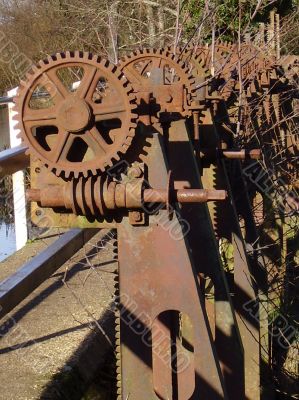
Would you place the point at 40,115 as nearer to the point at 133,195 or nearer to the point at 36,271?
the point at 133,195

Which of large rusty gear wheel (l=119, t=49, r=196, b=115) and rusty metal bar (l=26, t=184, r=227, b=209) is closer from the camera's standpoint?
→ rusty metal bar (l=26, t=184, r=227, b=209)

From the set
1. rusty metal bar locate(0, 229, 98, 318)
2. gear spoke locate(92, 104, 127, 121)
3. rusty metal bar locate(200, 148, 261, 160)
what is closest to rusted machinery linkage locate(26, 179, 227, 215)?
gear spoke locate(92, 104, 127, 121)

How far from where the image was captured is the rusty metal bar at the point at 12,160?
2.73 meters

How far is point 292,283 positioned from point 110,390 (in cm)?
234

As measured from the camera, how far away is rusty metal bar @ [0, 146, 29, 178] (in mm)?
2734

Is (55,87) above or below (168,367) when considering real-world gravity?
above

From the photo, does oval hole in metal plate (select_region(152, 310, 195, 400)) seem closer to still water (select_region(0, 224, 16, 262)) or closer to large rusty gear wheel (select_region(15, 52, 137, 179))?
large rusty gear wheel (select_region(15, 52, 137, 179))

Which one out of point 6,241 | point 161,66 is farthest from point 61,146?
point 6,241

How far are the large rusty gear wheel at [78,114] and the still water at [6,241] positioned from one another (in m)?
4.35

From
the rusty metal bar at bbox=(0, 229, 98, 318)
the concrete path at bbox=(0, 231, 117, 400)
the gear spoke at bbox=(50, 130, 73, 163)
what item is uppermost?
the gear spoke at bbox=(50, 130, 73, 163)

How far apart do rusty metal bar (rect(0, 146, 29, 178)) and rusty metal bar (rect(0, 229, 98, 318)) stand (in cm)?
62

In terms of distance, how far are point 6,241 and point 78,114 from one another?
506 centimetres

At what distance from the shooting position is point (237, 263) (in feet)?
10.4

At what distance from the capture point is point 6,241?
6.55 metres
